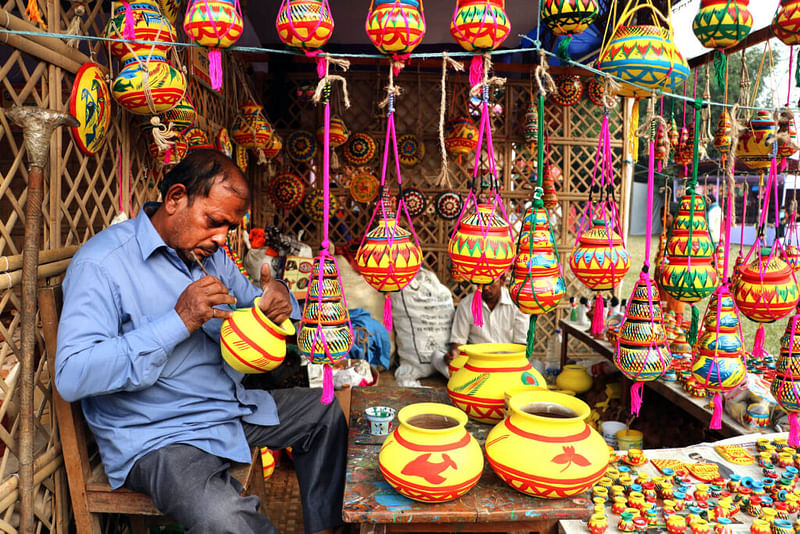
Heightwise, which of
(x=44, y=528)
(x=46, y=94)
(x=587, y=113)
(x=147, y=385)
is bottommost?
(x=44, y=528)

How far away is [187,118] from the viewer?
2.25m

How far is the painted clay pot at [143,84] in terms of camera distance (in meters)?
1.72

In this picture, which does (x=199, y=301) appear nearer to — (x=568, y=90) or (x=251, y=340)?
(x=251, y=340)

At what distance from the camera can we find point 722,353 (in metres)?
1.76

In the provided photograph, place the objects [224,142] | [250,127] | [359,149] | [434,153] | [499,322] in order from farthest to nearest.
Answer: [434,153] → [359,149] → [499,322] → [250,127] → [224,142]

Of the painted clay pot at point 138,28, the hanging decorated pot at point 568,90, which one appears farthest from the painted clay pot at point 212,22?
the hanging decorated pot at point 568,90

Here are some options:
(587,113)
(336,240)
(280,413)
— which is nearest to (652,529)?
(280,413)

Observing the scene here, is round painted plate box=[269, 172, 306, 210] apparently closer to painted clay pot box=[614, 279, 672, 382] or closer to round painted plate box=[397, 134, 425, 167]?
round painted plate box=[397, 134, 425, 167]

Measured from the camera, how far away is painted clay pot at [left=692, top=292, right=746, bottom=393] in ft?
5.74

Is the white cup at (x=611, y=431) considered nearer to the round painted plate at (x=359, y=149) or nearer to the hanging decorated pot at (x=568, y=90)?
the round painted plate at (x=359, y=149)

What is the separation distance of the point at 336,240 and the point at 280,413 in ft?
10.1

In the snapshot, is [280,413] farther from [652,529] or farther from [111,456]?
[652,529]

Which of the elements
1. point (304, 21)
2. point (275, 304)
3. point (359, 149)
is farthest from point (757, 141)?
point (359, 149)

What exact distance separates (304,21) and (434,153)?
3.50 m
